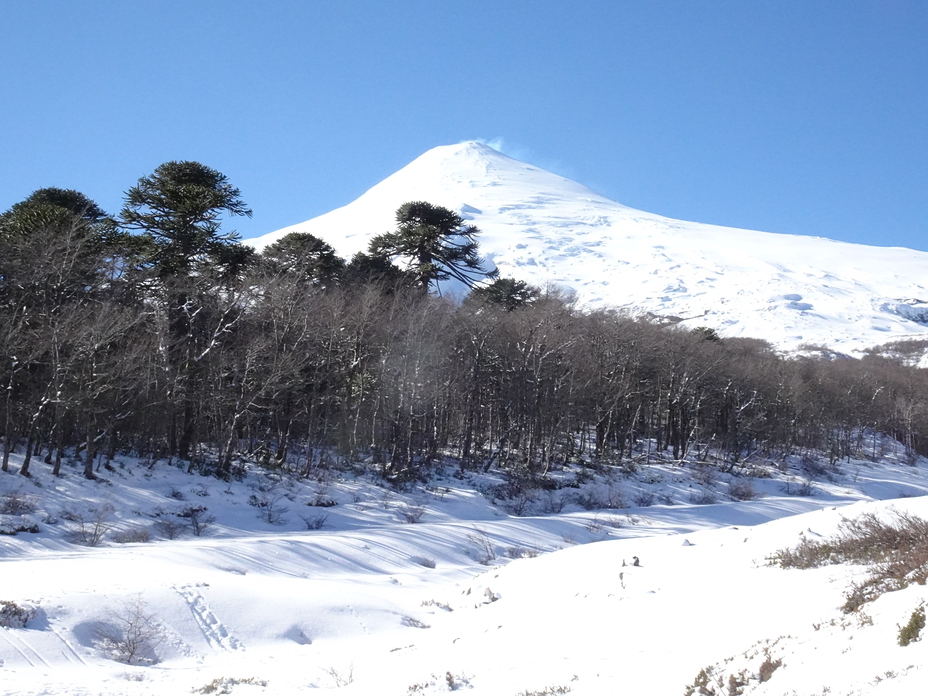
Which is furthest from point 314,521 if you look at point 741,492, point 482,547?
point 741,492

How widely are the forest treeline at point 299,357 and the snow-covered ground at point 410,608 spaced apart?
320cm

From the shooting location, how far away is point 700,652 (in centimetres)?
782

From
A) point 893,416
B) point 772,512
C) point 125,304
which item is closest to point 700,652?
point 125,304

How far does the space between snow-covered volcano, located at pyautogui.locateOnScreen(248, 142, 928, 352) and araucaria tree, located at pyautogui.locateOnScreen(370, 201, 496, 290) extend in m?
51.2

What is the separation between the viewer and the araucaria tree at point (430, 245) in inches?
1419

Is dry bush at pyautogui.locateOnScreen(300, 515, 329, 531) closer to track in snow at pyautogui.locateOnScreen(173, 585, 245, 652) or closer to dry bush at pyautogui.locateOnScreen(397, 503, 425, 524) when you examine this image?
dry bush at pyautogui.locateOnScreen(397, 503, 425, 524)

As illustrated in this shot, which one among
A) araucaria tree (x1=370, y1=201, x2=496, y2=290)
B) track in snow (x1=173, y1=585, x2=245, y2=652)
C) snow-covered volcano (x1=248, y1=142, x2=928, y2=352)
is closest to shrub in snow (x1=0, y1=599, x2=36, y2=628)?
track in snow (x1=173, y1=585, x2=245, y2=652)

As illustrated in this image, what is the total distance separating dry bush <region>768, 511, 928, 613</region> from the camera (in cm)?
752

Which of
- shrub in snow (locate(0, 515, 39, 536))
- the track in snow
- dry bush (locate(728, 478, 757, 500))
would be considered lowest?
shrub in snow (locate(0, 515, 39, 536))

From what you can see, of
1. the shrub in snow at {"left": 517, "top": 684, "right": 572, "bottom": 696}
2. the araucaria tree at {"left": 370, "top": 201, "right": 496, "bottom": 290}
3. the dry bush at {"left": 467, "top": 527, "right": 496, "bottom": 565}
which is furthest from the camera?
the araucaria tree at {"left": 370, "top": 201, "right": 496, "bottom": 290}

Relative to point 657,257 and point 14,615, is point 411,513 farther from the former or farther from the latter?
point 657,257

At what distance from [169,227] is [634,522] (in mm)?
20406

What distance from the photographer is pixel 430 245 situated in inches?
1428

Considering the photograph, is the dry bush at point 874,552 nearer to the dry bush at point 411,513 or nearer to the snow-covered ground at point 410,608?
the snow-covered ground at point 410,608
